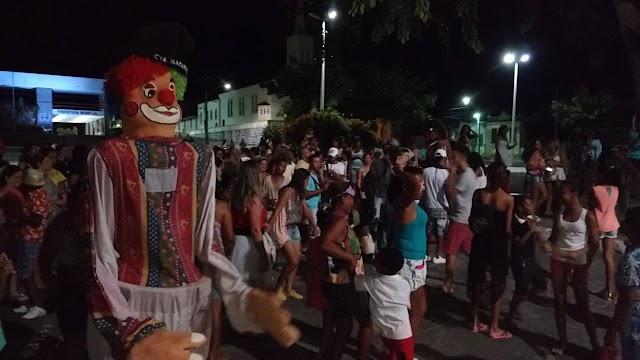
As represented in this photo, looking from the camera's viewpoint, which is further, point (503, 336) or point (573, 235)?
point (503, 336)

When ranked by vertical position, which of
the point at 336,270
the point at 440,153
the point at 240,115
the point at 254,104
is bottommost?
the point at 336,270

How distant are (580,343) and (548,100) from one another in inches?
1501

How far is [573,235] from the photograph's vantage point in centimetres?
509

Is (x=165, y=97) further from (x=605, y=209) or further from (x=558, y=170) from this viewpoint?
(x=558, y=170)

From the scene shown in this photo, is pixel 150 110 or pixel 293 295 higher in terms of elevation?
pixel 150 110

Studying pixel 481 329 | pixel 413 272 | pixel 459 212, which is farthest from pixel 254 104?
pixel 413 272

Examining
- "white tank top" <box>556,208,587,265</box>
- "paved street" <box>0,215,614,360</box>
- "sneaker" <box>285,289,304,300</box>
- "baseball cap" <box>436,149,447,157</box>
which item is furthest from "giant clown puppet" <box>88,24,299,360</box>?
"baseball cap" <box>436,149,447,157</box>

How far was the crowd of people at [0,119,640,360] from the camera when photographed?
3830 millimetres

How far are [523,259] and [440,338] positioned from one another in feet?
3.85

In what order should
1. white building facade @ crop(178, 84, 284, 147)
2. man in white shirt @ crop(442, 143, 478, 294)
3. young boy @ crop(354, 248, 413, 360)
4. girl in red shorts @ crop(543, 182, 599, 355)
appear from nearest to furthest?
young boy @ crop(354, 248, 413, 360) → girl in red shorts @ crop(543, 182, 599, 355) → man in white shirt @ crop(442, 143, 478, 294) → white building facade @ crop(178, 84, 284, 147)

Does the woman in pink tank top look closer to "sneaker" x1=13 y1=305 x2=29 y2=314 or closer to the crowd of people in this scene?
the crowd of people

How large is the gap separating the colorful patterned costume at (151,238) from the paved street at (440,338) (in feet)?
9.22

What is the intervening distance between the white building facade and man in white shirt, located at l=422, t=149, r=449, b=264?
36029 mm

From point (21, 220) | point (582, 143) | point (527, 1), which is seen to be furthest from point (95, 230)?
point (582, 143)
